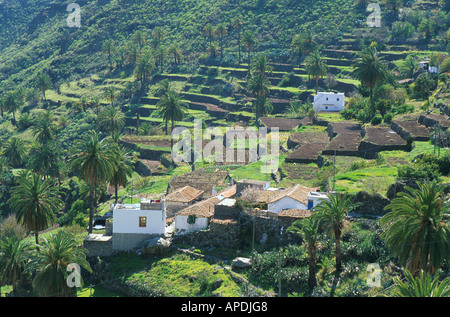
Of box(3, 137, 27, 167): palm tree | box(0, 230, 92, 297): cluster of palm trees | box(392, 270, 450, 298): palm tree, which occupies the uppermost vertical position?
box(392, 270, 450, 298): palm tree

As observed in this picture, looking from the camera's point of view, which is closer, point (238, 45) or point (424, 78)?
point (424, 78)

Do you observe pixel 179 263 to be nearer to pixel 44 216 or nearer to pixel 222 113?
pixel 44 216

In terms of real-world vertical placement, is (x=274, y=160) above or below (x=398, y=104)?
below

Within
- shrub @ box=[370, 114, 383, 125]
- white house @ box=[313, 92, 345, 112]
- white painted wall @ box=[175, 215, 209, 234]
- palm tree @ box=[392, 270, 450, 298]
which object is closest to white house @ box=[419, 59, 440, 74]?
white house @ box=[313, 92, 345, 112]

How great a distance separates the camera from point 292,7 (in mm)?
154375

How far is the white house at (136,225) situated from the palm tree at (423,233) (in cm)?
2260

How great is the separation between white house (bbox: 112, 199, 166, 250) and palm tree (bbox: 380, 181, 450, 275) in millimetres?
22603

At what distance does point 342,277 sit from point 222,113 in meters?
73.2

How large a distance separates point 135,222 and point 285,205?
535 inches

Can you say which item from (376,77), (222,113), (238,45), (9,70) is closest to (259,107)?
(222,113)

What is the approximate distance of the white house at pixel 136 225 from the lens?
190ft

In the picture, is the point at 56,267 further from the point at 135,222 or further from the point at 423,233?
the point at 423,233

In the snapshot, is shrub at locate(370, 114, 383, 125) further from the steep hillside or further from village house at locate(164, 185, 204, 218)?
the steep hillside

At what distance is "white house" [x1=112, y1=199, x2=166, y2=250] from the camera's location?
57.8 metres
